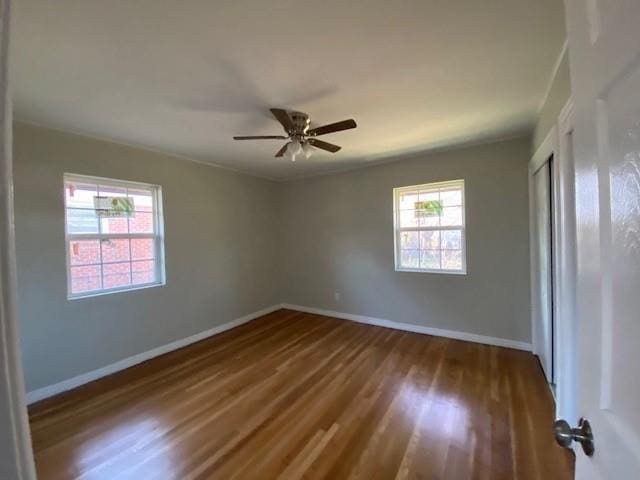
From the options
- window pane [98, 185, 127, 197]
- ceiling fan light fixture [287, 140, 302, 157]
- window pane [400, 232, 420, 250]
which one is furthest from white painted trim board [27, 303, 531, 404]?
ceiling fan light fixture [287, 140, 302, 157]

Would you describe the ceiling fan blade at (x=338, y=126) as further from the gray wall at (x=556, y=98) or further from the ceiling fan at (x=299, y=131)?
the gray wall at (x=556, y=98)

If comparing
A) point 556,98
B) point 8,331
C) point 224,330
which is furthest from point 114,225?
point 556,98

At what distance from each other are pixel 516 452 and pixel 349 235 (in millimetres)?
3114

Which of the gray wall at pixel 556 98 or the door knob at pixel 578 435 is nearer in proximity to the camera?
the door knob at pixel 578 435

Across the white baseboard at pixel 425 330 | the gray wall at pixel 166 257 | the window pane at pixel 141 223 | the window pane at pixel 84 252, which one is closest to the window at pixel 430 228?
the white baseboard at pixel 425 330

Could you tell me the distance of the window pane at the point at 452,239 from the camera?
11.8 ft

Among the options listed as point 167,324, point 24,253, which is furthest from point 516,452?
point 24,253

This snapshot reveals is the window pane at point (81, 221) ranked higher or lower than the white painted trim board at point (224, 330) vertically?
higher

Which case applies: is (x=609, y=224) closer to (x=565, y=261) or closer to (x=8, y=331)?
(x=8, y=331)

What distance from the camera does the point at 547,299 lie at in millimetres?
2480

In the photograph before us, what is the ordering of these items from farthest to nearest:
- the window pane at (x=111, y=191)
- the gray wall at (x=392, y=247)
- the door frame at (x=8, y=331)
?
the gray wall at (x=392, y=247) < the window pane at (x=111, y=191) < the door frame at (x=8, y=331)

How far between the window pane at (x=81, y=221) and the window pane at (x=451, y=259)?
13.3ft

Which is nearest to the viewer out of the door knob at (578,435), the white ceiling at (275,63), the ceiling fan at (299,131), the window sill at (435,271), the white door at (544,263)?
the door knob at (578,435)

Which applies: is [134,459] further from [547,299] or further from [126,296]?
[547,299]
